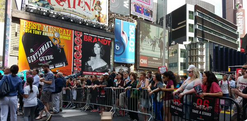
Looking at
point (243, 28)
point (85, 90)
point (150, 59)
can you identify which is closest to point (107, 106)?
point (85, 90)

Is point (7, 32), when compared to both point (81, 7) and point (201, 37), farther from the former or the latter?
point (201, 37)

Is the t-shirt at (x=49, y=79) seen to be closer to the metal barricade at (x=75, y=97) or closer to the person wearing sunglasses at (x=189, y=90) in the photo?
the metal barricade at (x=75, y=97)

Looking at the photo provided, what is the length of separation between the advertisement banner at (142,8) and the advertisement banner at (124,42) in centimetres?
445

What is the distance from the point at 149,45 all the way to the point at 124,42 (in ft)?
24.0

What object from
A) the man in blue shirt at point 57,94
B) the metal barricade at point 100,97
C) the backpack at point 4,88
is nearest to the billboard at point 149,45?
the metal barricade at point 100,97

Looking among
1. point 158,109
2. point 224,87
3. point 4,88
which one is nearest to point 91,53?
point 224,87

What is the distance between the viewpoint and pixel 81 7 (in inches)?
1262

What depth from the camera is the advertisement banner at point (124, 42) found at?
38.8m

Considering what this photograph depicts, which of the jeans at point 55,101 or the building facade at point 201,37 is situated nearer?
the jeans at point 55,101

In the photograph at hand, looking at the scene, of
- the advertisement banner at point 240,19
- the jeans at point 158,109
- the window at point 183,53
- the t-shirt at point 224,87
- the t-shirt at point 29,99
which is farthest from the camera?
the advertisement banner at point 240,19

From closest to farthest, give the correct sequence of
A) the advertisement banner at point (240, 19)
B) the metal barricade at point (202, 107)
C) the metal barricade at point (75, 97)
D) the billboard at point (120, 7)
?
the metal barricade at point (202, 107) < the metal barricade at point (75, 97) < the billboard at point (120, 7) < the advertisement banner at point (240, 19)

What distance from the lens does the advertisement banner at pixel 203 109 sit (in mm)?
4742

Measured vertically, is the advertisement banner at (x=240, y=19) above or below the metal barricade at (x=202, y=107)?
above

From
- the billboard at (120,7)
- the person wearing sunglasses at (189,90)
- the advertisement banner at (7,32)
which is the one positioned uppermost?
the billboard at (120,7)
